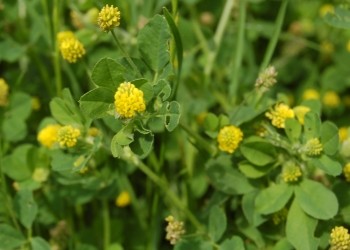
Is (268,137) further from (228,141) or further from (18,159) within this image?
(18,159)

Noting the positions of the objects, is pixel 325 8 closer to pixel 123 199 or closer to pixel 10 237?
pixel 123 199

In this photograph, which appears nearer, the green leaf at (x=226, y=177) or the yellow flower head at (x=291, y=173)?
the yellow flower head at (x=291, y=173)

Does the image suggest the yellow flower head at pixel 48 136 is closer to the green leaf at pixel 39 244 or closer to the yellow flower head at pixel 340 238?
the green leaf at pixel 39 244

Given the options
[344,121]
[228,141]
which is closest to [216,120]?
[228,141]

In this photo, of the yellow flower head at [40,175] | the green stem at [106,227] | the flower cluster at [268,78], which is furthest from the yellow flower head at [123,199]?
the flower cluster at [268,78]

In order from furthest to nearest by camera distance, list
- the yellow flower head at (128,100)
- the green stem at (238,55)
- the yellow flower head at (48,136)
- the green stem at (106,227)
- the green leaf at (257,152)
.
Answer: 1. the green stem at (238,55)
2. the green stem at (106,227)
3. the yellow flower head at (48,136)
4. the green leaf at (257,152)
5. the yellow flower head at (128,100)

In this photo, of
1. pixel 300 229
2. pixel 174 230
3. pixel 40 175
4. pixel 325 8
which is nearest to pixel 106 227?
pixel 40 175
